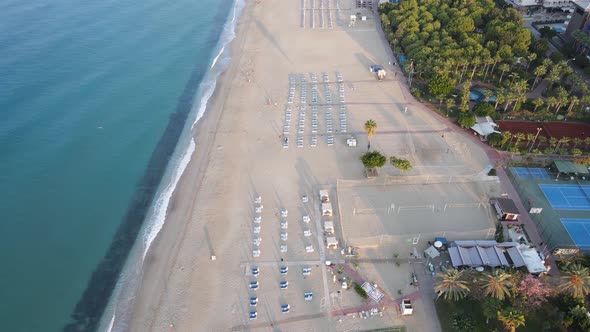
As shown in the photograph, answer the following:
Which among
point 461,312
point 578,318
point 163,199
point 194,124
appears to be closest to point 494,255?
point 461,312

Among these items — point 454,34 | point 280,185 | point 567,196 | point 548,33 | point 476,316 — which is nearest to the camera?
point 476,316

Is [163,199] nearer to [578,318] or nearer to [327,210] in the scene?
[327,210]

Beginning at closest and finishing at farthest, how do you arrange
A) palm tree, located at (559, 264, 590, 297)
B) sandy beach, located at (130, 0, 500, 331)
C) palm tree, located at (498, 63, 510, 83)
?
palm tree, located at (559, 264, 590, 297) → sandy beach, located at (130, 0, 500, 331) → palm tree, located at (498, 63, 510, 83)

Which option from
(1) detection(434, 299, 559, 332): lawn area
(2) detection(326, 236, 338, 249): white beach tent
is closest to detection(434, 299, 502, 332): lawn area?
(1) detection(434, 299, 559, 332): lawn area

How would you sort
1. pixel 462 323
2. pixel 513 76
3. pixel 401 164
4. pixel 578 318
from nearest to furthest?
pixel 578 318
pixel 462 323
pixel 401 164
pixel 513 76

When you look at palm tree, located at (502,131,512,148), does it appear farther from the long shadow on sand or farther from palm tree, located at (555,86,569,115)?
the long shadow on sand

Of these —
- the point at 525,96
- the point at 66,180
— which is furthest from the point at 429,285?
the point at 66,180

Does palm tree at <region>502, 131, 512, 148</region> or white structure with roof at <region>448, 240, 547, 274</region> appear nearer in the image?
white structure with roof at <region>448, 240, 547, 274</region>

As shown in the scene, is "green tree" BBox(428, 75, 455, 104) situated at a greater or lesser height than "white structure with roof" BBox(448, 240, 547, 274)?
greater
